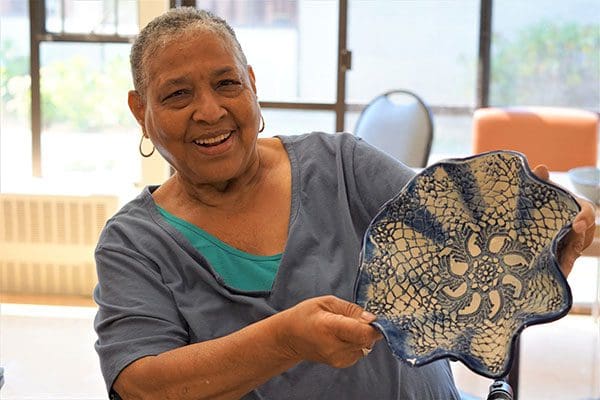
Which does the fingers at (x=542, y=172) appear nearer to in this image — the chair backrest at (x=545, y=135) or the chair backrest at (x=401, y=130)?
the chair backrest at (x=401, y=130)

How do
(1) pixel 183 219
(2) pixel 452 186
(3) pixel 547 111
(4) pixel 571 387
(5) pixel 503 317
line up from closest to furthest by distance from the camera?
(5) pixel 503 317, (2) pixel 452 186, (1) pixel 183 219, (4) pixel 571 387, (3) pixel 547 111

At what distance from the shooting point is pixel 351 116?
5.73 metres

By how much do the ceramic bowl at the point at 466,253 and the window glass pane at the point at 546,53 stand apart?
436 cm

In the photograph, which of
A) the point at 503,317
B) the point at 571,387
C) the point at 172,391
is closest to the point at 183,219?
the point at 172,391

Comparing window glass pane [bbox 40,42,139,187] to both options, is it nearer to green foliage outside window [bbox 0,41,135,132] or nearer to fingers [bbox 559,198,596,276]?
green foliage outside window [bbox 0,41,135,132]

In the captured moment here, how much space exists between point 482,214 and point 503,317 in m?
0.17

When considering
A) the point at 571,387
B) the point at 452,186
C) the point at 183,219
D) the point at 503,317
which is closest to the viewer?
the point at 503,317

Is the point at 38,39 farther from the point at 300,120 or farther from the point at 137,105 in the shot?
the point at 137,105

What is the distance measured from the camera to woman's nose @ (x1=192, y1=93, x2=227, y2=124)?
154 centimetres

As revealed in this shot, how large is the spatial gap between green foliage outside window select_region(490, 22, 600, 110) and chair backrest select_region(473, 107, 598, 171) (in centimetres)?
29

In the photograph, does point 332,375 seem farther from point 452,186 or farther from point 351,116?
point 351,116

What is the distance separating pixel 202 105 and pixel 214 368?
0.42 metres

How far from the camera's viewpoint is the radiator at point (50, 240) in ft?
16.9

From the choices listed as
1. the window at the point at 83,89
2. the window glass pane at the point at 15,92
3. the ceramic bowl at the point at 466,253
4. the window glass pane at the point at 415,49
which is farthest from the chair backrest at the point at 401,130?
the ceramic bowl at the point at 466,253
